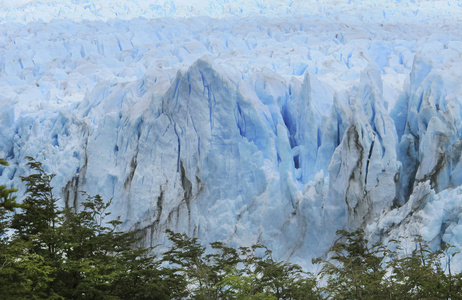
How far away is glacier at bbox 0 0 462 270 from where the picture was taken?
1410cm

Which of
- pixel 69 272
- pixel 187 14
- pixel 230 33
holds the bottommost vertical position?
pixel 69 272

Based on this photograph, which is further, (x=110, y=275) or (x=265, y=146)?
(x=265, y=146)

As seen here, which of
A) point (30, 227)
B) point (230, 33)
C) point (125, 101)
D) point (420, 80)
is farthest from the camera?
point (230, 33)

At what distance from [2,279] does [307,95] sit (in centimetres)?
1276

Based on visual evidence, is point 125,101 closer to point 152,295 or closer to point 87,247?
point 87,247

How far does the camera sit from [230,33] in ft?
113

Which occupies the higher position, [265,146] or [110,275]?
[265,146]

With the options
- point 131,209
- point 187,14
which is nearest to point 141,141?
point 131,209

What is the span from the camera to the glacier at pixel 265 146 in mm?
14102

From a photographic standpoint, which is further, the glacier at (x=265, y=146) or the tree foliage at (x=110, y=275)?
the glacier at (x=265, y=146)

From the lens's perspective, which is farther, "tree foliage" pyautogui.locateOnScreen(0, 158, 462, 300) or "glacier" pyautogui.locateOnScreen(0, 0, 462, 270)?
"glacier" pyautogui.locateOnScreen(0, 0, 462, 270)

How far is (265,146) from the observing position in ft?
54.0

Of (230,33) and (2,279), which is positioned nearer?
(2,279)

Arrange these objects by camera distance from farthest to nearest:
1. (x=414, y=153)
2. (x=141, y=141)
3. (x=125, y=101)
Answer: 1. (x=125, y=101)
2. (x=141, y=141)
3. (x=414, y=153)
